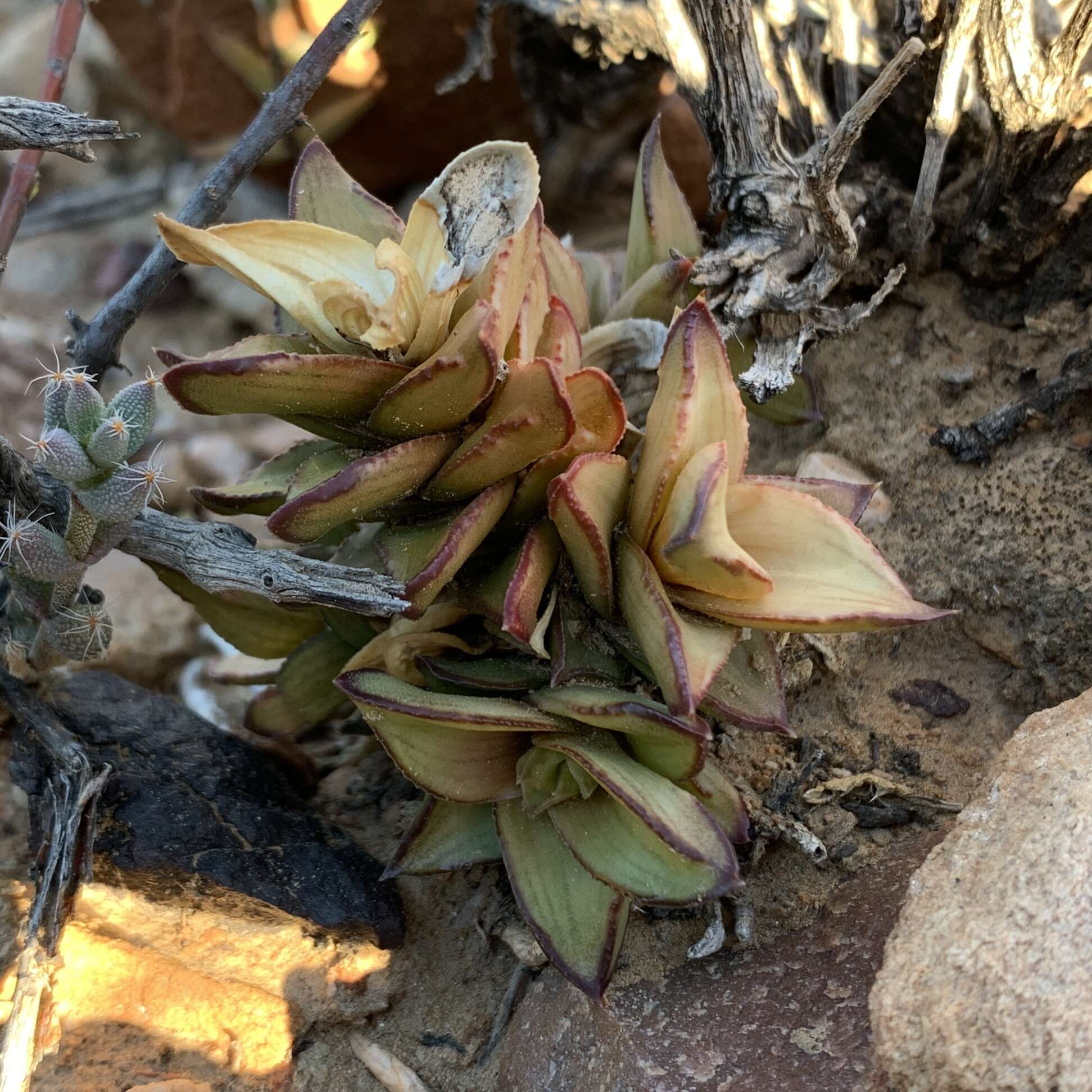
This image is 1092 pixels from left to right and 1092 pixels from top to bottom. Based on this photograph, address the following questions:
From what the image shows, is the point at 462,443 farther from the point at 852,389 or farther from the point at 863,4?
the point at 863,4

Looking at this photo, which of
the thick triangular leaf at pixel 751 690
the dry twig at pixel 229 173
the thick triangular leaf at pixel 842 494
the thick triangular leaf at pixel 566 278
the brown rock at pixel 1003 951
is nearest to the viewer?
the brown rock at pixel 1003 951

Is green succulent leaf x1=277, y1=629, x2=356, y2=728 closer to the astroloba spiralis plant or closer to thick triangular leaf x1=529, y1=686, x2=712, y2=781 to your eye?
the astroloba spiralis plant

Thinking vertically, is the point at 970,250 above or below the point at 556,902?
above

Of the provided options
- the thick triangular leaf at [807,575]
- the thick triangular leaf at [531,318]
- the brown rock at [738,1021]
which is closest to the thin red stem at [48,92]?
the thick triangular leaf at [531,318]

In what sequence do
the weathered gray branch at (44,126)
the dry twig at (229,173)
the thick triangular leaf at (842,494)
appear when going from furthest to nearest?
the dry twig at (229,173) → the thick triangular leaf at (842,494) → the weathered gray branch at (44,126)

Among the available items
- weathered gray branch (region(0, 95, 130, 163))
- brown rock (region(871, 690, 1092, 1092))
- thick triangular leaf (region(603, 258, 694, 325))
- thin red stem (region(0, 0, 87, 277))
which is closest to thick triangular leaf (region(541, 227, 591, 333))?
thick triangular leaf (region(603, 258, 694, 325))

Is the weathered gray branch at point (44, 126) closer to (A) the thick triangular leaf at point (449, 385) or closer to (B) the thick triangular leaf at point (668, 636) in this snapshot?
(A) the thick triangular leaf at point (449, 385)

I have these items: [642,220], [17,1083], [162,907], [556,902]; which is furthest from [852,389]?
[17,1083]
